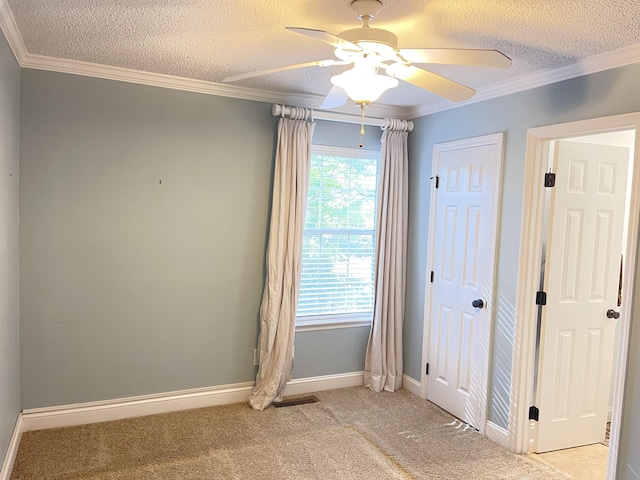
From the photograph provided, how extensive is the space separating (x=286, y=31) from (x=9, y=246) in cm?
192

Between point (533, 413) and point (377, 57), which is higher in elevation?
point (377, 57)

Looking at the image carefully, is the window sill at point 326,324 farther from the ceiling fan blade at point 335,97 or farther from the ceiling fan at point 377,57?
the ceiling fan at point 377,57

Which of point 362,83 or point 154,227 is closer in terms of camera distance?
point 362,83

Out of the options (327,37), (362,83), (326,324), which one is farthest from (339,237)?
(327,37)

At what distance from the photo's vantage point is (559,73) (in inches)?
114

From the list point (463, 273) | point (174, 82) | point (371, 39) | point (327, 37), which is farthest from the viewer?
point (463, 273)

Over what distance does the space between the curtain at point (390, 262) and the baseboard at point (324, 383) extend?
13 cm

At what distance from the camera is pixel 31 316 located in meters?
3.19

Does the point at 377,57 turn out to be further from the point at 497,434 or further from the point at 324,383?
the point at 324,383

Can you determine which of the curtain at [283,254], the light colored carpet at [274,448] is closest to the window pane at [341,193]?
the curtain at [283,254]

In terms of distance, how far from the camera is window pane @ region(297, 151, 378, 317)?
407cm

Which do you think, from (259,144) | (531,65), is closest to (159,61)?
(259,144)

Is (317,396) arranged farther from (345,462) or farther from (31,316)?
(31,316)

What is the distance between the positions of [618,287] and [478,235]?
0.97 m
